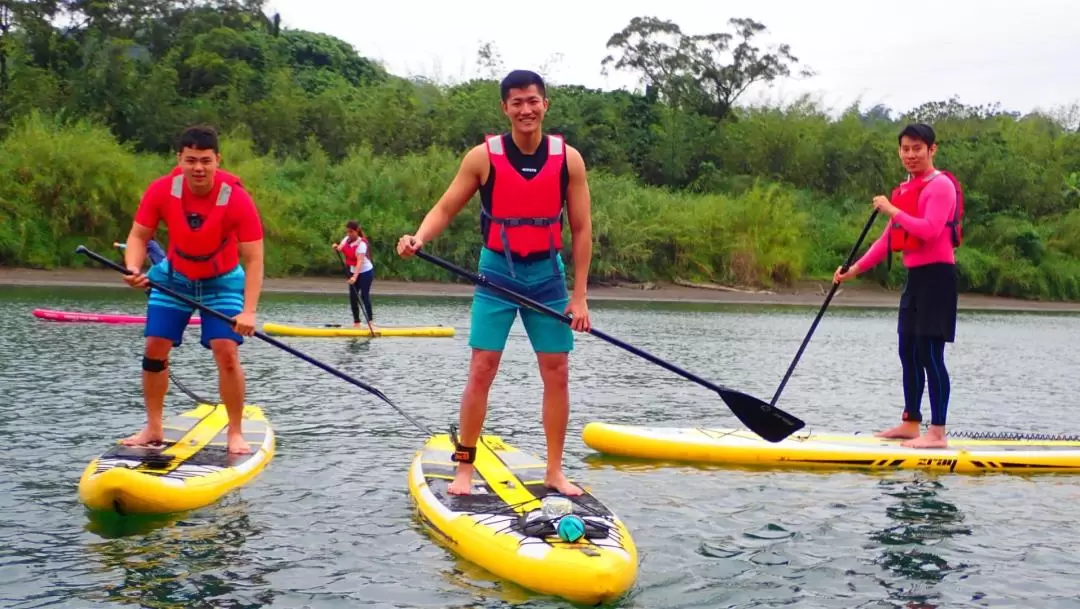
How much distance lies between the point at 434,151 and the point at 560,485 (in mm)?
35477

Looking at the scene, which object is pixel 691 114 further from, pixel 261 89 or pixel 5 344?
pixel 5 344

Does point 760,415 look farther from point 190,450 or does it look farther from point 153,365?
point 153,365

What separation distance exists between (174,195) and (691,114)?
1919 inches

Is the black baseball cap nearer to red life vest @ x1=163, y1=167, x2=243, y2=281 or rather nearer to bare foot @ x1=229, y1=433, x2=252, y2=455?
red life vest @ x1=163, y1=167, x2=243, y2=281

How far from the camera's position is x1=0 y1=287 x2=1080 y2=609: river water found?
16.3 feet

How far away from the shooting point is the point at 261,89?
44.3m

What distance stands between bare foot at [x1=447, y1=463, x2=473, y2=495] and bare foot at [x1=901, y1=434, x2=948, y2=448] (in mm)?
3748

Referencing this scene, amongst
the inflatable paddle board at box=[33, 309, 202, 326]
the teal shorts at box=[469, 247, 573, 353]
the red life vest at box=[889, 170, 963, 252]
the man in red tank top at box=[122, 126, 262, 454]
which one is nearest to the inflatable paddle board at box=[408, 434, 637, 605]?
the teal shorts at box=[469, 247, 573, 353]

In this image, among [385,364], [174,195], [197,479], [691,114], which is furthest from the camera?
[691,114]

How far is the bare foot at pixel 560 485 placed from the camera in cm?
602

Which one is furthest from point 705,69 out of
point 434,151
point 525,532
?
point 525,532

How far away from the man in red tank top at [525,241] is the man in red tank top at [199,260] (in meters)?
1.48

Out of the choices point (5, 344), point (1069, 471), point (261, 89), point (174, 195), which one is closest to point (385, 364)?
point (5, 344)

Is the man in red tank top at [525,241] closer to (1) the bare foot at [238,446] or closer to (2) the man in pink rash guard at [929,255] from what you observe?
(1) the bare foot at [238,446]
